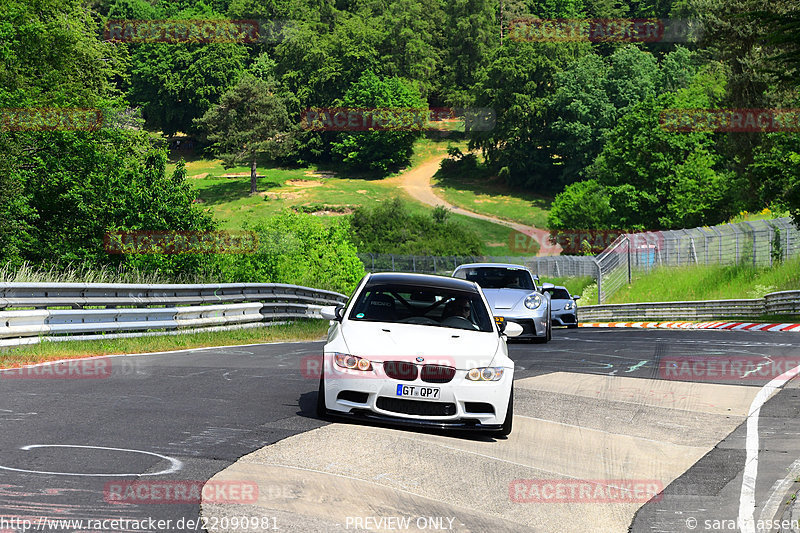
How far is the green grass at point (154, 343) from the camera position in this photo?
13.8 m

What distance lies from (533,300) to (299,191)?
108 meters

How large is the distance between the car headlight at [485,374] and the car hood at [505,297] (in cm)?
989

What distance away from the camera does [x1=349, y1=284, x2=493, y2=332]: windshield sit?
988 centimetres

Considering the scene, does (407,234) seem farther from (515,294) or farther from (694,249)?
(515,294)

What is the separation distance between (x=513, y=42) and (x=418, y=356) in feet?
440

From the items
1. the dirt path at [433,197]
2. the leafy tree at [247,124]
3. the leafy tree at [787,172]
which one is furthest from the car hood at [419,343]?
the leafy tree at [247,124]

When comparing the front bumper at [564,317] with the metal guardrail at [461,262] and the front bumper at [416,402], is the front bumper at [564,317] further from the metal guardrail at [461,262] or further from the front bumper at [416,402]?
the metal guardrail at [461,262]

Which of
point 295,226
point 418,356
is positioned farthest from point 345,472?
point 295,226

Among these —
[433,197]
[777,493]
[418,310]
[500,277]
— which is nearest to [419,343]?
[418,310]

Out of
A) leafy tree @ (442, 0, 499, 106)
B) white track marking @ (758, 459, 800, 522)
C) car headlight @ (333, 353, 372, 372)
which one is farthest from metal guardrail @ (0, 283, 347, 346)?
leafy tree @ (442, 0, 499, 106)

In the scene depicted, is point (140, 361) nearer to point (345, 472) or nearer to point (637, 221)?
point (345, 472)

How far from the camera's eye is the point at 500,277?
20.0 metres

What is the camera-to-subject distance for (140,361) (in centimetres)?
1409

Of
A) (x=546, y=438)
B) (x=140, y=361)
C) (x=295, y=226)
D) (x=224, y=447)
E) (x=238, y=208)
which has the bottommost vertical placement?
(x=238, y=208)
